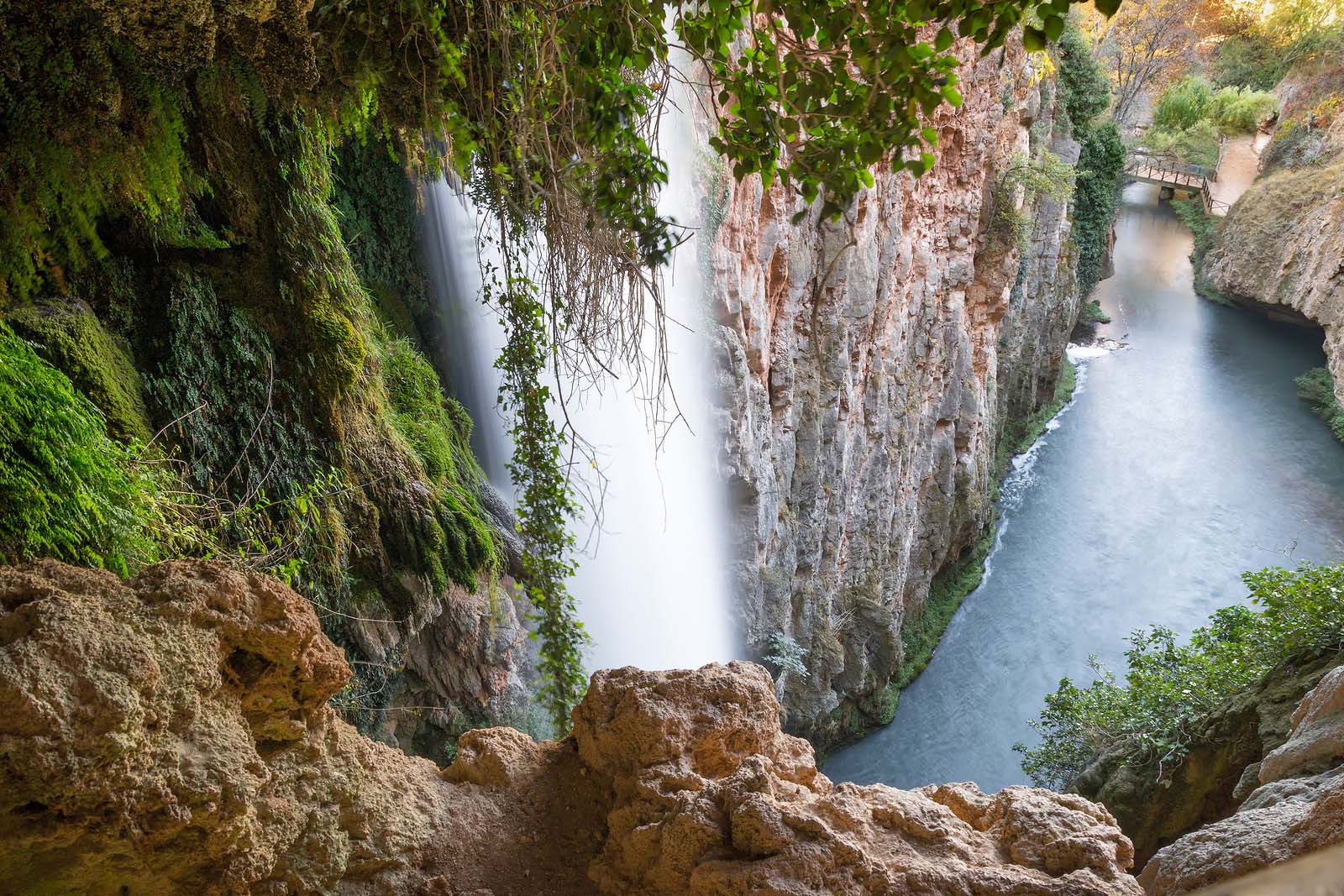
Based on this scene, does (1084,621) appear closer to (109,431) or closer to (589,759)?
(589,759)

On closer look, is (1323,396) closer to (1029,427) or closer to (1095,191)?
(1029,427)

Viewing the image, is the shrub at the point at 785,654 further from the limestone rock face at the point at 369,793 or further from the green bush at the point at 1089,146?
the green bush at the point at 1089,146

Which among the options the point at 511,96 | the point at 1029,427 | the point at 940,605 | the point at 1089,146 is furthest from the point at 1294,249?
the point at 511,96

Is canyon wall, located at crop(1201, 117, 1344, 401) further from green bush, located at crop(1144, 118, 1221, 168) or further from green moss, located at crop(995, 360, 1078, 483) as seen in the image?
green moss, located at crop(995, 360, 1078, 483)

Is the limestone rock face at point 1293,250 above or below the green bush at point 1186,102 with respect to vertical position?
below

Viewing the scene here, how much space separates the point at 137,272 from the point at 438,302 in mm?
3397

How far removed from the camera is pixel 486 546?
549cm

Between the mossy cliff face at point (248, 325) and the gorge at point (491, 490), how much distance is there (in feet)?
0.07

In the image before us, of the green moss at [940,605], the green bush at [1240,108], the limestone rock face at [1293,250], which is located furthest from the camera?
the green bush at [1240,108]

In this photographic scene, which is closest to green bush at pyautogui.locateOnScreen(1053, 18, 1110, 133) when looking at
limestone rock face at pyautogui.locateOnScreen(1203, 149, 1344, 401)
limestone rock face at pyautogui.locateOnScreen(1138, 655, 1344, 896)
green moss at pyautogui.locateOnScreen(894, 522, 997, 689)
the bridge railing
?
limestone rock face at pyautogui.locateOnScreen(1203, 149, 1344, 401)

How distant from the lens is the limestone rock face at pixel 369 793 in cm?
191

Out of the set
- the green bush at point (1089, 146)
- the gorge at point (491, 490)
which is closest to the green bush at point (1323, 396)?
the green bush at point (1089, 146)

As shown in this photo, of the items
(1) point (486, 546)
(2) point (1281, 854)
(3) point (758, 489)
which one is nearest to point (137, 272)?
(1) point (486, 546)

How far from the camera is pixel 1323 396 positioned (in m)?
18.9
